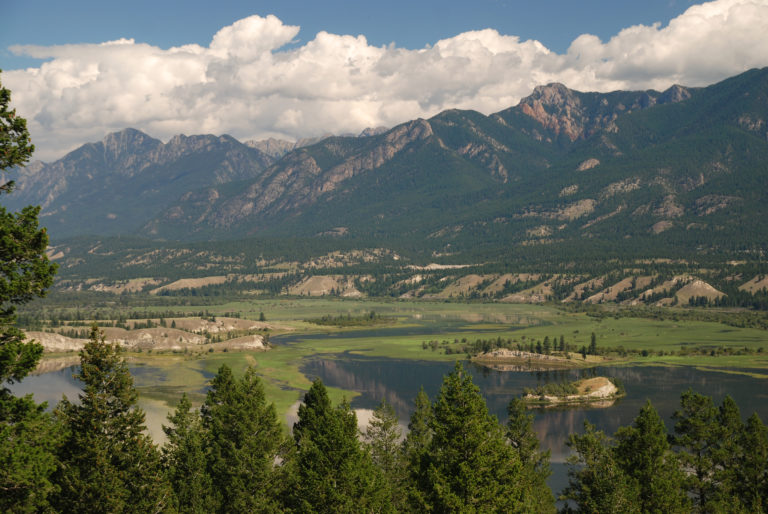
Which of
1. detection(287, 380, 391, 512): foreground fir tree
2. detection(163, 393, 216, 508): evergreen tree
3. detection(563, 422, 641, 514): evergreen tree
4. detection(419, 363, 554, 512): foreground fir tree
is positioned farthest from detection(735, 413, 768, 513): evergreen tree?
detection(163, 393, 216, 508): evergreen tree

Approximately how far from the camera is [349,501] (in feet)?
121

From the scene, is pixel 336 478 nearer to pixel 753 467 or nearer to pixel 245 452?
pixel 245 452

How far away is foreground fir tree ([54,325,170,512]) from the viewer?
3444 cm

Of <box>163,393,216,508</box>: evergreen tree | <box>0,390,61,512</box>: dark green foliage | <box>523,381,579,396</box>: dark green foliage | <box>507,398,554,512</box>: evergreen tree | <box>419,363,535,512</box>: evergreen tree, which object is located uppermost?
<box>0,390,61,512</box>: dark green foliage

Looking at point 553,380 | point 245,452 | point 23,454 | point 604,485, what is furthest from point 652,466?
point 553,380

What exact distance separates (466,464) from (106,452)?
1719cm

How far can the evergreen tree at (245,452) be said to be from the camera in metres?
45.4

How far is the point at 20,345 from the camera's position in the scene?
84.6 feet

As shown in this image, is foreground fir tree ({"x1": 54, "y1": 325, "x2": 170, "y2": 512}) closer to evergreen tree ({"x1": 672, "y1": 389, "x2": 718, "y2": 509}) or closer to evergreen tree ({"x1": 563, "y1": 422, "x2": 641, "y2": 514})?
evergreen tree ({"x1": 563, "y1": 422, "x2": 641, "y2": 514})

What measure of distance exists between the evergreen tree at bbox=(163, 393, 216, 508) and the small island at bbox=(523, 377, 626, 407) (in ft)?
282

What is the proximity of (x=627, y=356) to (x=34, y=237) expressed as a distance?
170 metres

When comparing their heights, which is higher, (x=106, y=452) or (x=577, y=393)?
(x=106, y=452)

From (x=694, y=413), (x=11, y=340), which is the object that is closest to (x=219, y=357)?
(x=694, y=413)

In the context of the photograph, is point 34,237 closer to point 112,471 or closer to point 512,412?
point 112,471
